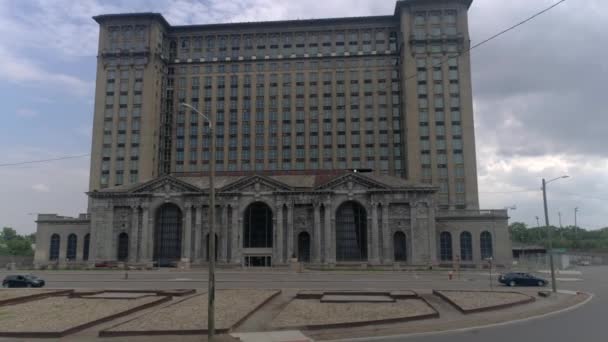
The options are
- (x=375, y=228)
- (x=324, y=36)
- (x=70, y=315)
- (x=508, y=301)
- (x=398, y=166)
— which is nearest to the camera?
(x=70, y=315)

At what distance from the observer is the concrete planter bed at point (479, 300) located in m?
27.6

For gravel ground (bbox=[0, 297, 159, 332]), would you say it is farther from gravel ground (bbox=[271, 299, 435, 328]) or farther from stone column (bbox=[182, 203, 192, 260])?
stone column (bbox=[182, 203, 192, 260])

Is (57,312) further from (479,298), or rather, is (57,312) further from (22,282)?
(479,298)

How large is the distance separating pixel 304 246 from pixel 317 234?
3874 mm

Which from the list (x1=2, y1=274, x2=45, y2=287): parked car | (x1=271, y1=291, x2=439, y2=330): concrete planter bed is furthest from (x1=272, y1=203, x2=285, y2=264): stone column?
(x1=271, y1=291, x2=439, y2=330): concrete planter bed

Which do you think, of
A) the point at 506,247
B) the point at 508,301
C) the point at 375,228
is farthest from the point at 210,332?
the point at 506,247

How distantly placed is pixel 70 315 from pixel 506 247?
78.0m

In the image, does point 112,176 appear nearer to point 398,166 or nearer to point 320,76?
point 320,76

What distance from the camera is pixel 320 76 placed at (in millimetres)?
125125

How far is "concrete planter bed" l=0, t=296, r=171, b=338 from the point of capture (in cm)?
2105

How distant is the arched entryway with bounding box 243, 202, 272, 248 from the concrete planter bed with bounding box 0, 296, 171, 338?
166 ft

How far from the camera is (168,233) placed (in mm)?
86688

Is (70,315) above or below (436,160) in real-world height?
below

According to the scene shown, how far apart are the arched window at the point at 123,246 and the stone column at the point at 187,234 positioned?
1167cm
